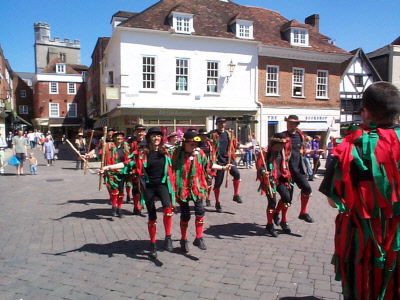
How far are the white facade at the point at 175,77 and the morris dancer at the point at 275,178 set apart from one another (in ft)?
49.2

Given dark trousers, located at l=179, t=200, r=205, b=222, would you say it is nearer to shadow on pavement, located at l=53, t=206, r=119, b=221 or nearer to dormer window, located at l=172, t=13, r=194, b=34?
shadow on pavement, located at l=53, t=206, r=119, b=221

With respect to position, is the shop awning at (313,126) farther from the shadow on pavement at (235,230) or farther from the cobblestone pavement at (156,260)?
the shadow on pavement at (235,230)

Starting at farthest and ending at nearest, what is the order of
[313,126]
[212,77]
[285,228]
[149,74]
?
[313,126] < [212,77] < [149,74] < [285,228]

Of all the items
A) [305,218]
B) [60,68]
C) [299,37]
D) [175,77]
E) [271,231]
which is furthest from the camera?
[60,68]

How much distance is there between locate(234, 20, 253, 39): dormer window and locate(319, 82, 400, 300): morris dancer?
2046cm

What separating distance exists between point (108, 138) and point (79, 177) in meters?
6.72

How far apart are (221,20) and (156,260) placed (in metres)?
20.7

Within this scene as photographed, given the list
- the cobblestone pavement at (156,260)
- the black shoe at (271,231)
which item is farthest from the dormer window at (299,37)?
the black shoe at (271,231)

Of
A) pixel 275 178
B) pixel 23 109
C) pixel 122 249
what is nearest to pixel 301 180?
pixel 275 178

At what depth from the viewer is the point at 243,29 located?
22.0m

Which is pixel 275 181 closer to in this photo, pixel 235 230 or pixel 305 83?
pixel 235 230

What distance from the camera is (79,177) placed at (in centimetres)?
1378

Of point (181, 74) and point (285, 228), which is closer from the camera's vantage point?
point (285, 228)

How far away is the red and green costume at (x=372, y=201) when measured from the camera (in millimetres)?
2465
